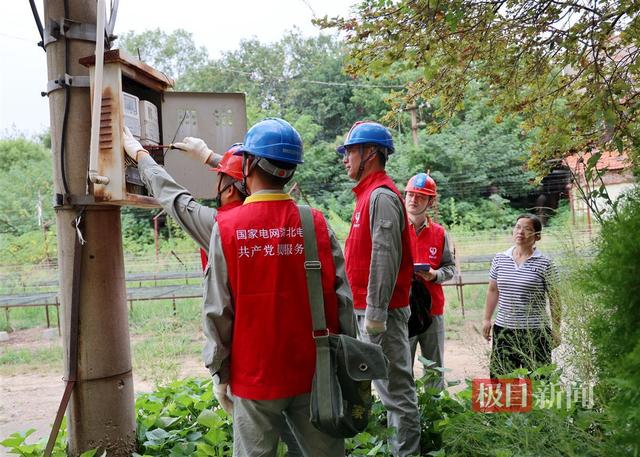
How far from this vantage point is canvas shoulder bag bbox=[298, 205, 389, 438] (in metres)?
2.22

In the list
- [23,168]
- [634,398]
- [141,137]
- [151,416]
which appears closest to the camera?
[634,398]

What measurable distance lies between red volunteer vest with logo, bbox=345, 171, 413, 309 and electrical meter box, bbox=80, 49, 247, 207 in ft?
2.82

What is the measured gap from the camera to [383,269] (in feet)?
10.7

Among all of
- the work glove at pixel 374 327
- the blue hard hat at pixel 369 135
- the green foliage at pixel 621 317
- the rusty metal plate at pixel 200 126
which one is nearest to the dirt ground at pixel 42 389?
the work glove at pixel 374 327

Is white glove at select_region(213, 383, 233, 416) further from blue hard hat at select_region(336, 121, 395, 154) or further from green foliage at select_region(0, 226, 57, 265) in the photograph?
green foliage at select_region(0, 226, 57, 265)

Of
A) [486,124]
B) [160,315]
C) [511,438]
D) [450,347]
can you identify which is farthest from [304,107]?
[511,438]

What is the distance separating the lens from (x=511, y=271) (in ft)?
14.3

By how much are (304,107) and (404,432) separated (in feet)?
82.5

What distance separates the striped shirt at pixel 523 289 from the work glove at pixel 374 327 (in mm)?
1339

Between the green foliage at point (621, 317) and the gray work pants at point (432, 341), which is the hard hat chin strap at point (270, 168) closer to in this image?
the green foliage at point (621, 317)

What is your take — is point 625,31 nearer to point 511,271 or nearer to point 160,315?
point 511,271

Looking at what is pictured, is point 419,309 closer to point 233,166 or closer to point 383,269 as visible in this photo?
point 383,269

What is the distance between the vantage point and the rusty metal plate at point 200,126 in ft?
11.3

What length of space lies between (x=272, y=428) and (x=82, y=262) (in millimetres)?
1273
